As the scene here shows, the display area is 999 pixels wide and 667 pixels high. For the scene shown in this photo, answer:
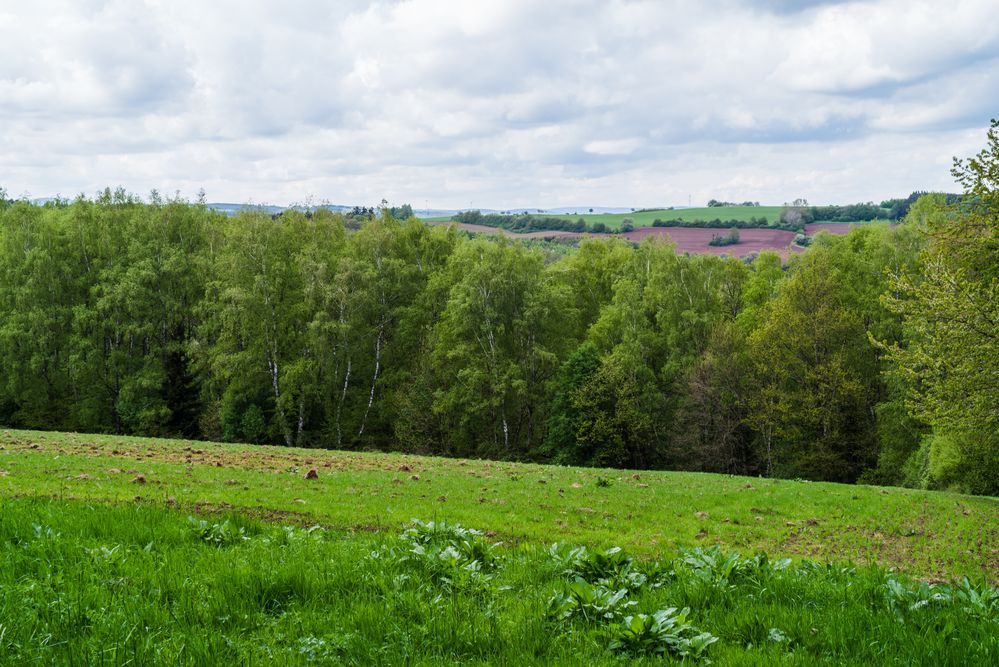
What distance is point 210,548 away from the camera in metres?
6.82

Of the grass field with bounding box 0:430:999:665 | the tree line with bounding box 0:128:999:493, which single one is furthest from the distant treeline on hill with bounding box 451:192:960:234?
the grass field with bounding box 0:430:999:665

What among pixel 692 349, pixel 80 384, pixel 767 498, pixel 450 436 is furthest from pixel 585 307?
pixel 80 384

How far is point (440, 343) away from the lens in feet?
170

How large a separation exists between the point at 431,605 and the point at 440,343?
154 feet

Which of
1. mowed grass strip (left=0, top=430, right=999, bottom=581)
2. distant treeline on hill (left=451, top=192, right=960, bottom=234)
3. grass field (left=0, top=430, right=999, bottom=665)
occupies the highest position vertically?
distant treeline on hill (left=451, top=192, right=960, bottom=234)

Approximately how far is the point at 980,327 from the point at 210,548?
21.5m

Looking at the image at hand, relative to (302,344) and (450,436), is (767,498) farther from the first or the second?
(302,344)

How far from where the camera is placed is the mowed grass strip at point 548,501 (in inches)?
560

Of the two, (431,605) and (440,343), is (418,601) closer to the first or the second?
(431,605)

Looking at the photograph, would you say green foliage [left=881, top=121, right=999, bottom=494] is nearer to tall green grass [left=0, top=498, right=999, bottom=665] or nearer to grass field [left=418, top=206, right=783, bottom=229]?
tall green grass [left=0, top=498, right=999, bottom=665]

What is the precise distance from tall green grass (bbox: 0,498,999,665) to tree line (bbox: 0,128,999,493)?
42.6m

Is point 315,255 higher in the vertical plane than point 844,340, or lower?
higher

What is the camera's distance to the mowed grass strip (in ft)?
46.6

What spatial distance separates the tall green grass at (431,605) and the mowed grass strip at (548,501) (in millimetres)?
4613
